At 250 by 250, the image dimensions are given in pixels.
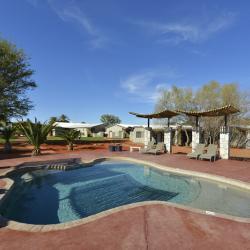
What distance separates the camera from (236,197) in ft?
29.8

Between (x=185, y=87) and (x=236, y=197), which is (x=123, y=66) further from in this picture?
(x=236, y=197)

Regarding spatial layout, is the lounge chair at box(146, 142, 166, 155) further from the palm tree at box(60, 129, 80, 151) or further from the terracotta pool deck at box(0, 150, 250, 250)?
the terracotta pool deck at box(0, 150, 250, 250)

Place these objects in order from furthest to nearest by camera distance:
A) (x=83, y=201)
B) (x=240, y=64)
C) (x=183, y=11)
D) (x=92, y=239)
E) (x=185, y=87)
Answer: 1. (x=185, y=87)
2. (x=240, y=64)
3. (x=183, y=11)
4. (x=83, y=201)
5. (x=92, y=239)

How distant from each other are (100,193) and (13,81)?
24098mm

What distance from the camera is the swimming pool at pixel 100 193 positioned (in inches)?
299

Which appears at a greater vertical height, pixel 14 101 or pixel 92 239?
pixel 14 101

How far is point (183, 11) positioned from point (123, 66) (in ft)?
54.5

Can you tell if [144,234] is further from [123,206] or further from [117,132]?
[117,132]

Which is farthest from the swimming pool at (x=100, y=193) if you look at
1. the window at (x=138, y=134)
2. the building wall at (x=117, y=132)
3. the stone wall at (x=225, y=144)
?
the building wall at (x=117, y=132)

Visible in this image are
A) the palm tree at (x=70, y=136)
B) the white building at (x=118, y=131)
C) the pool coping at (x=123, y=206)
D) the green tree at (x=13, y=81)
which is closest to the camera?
the pool coping at (x=123, y=206)

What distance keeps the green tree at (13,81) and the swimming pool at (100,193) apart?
1716 cm

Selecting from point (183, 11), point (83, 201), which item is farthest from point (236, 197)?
point (183, 11)

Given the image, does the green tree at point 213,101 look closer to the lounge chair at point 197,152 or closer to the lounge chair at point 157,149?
the lounge chair at point 157,149

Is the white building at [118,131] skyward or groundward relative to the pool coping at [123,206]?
skyward
